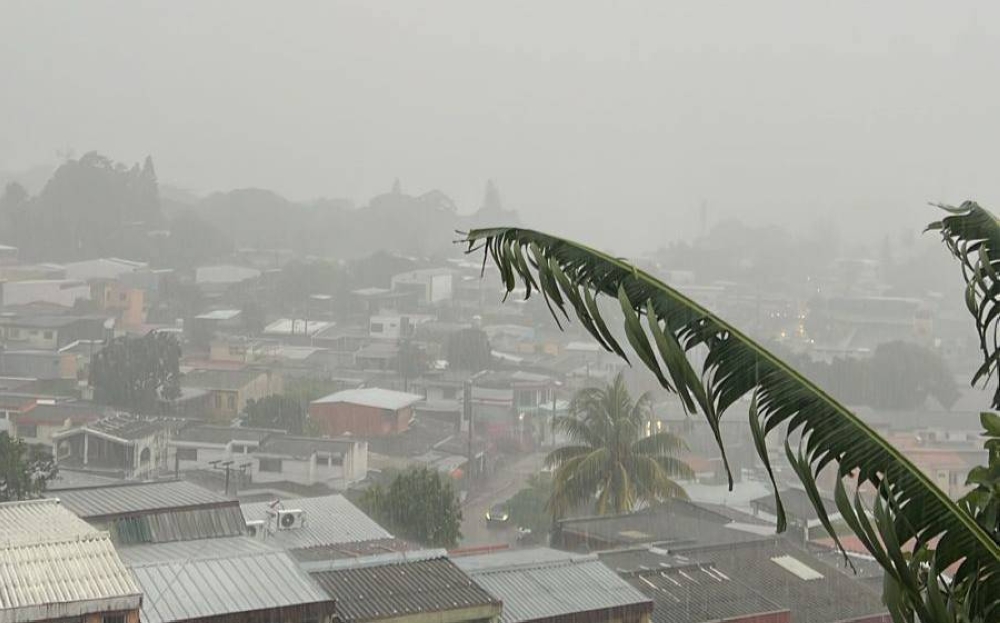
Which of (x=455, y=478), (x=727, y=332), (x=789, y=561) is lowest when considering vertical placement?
(x=455, y=478)

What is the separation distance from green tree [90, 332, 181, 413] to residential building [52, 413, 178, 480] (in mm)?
2625

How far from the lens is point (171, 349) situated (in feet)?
50.0

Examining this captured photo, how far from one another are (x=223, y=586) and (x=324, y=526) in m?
1.66

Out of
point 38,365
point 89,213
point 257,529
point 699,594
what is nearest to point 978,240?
point 699,594

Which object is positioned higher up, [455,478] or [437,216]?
[437,216]

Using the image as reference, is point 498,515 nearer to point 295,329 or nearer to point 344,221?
point 295,329

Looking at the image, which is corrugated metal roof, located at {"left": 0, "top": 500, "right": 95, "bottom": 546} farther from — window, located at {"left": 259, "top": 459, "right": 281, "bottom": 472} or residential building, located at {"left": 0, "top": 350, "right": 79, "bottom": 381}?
residential building, located at {"left": 0, "top": 350, "right": 79, "bottom": 381}

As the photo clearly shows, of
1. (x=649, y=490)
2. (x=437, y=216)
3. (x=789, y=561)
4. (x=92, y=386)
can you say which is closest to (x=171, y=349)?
(x=92, y=386)

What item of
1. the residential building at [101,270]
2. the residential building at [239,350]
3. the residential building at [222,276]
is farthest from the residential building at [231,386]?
the residential building at [222,276]

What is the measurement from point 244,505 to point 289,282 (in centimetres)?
2346

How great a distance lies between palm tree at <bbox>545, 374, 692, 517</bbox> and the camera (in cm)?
819

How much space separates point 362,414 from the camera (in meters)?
13.0

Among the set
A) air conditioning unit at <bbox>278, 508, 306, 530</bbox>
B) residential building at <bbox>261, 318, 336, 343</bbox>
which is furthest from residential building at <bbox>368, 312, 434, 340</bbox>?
air conditioning unit at <bbox>278, 508, 306, 530</bbox>

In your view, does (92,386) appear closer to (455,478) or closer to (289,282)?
(455,478)
